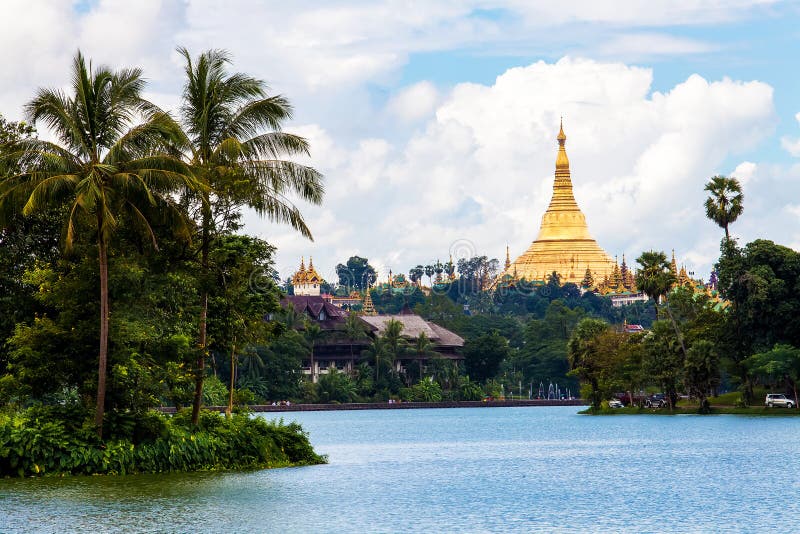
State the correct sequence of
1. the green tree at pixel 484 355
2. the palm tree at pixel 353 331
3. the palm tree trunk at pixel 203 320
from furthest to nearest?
the green tree at pixel 484 355
the palm tree at pixel 353 331
the palm tree trunk at pixel 203 320

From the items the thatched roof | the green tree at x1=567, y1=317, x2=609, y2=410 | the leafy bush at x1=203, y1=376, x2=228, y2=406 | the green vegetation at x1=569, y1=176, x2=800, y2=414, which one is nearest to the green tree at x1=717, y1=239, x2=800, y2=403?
the green vegetation at x1=569, y1=176, x2=800, y2=414

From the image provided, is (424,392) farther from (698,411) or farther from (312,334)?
(698,411)

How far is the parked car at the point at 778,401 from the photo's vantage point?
73.4 meters

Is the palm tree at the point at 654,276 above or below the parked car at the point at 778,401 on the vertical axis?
above

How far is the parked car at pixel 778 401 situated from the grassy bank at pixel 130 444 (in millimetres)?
40658

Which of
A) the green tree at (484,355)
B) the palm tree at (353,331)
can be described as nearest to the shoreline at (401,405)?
the green tree at (484,355)

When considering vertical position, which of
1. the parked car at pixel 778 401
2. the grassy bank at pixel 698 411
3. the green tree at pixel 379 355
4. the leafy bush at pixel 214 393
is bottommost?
the grassy bank at pixel 698 411

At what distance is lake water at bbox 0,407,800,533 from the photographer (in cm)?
2866

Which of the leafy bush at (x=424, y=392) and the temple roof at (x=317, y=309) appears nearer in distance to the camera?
the leafy bush at (x=424, y=392)

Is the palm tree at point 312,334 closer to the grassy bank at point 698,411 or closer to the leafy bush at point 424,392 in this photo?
the leafy bush at point 424,392

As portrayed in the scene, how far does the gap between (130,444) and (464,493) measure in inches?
323

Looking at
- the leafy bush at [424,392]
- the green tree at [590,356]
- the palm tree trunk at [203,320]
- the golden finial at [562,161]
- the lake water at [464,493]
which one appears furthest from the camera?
the golden finial at [562,161]

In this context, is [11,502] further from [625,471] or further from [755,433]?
[755,433]

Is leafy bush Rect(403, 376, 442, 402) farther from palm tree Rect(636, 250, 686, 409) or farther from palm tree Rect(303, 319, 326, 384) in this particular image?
palm tree Rect(636, 250, 686, 409)
